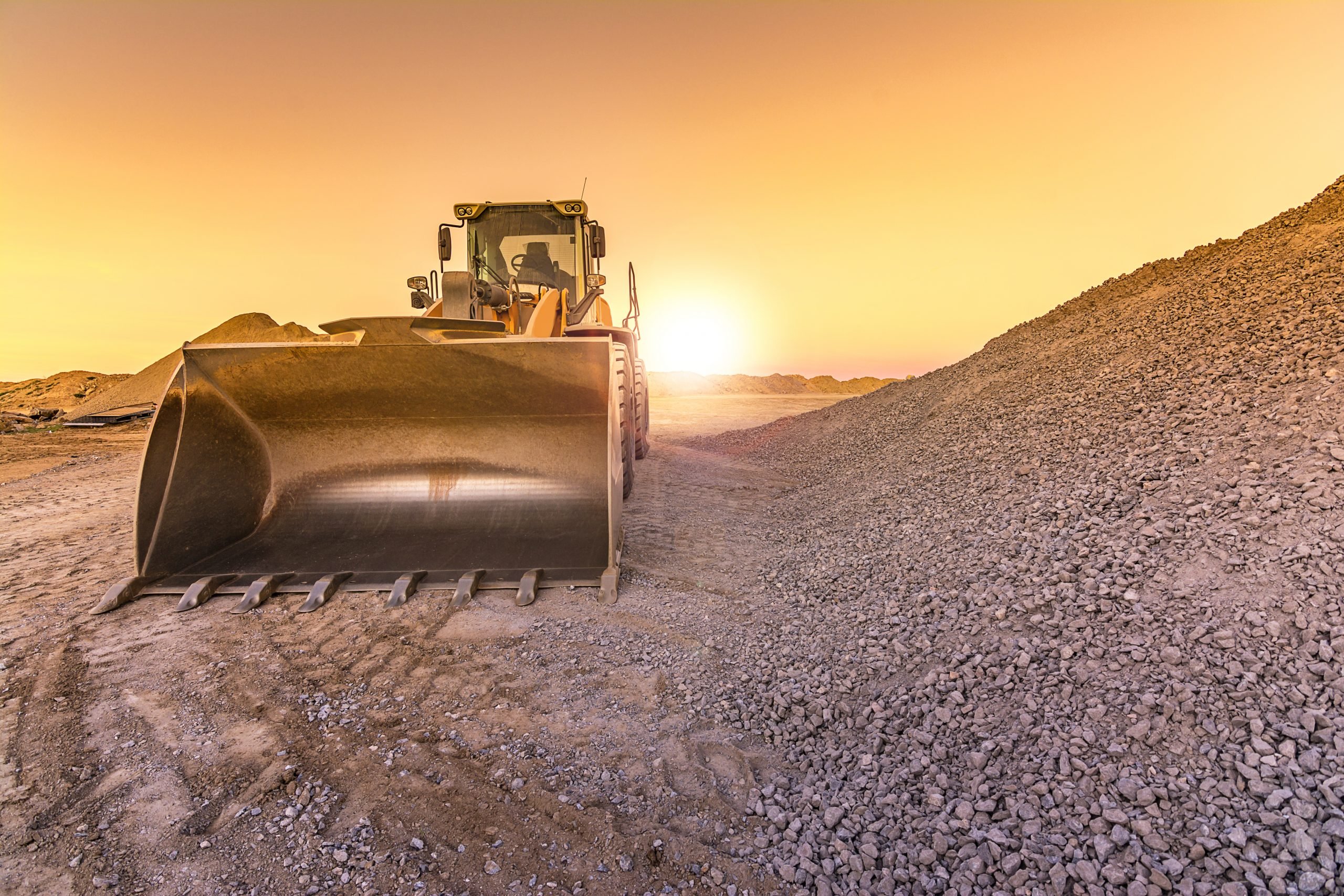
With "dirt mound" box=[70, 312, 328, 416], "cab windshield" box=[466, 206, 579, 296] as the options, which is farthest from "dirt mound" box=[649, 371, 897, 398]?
"cab windshield" box=[466, 206, 579, 296]

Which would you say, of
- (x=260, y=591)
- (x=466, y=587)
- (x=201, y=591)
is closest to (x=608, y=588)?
(x=466, y=587)

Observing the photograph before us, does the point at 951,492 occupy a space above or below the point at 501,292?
below

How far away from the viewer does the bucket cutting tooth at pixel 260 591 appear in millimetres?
3260

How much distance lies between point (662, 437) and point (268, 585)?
9.84m

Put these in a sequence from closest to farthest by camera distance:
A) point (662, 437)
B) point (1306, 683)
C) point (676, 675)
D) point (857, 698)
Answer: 1. point (1306, 683)
2. point (857, 698)
3. point (676, 675)
4. point (662, 437)

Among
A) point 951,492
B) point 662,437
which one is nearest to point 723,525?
point 951,492

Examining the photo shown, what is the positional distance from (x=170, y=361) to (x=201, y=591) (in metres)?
21.3

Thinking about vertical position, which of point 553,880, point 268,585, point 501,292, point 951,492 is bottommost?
point 553,880

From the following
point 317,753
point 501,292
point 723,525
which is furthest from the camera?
point 501,292

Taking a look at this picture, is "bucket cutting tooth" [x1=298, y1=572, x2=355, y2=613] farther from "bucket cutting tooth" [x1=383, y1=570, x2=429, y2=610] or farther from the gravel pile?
the gravel pile

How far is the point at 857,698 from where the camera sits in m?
2.48

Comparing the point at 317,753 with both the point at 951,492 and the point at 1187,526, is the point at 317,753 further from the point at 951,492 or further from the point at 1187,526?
the point at 951,492

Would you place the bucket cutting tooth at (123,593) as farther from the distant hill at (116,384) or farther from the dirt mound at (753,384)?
the dirt mound at (753,384)

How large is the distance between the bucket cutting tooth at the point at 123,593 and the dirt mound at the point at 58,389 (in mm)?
21292
